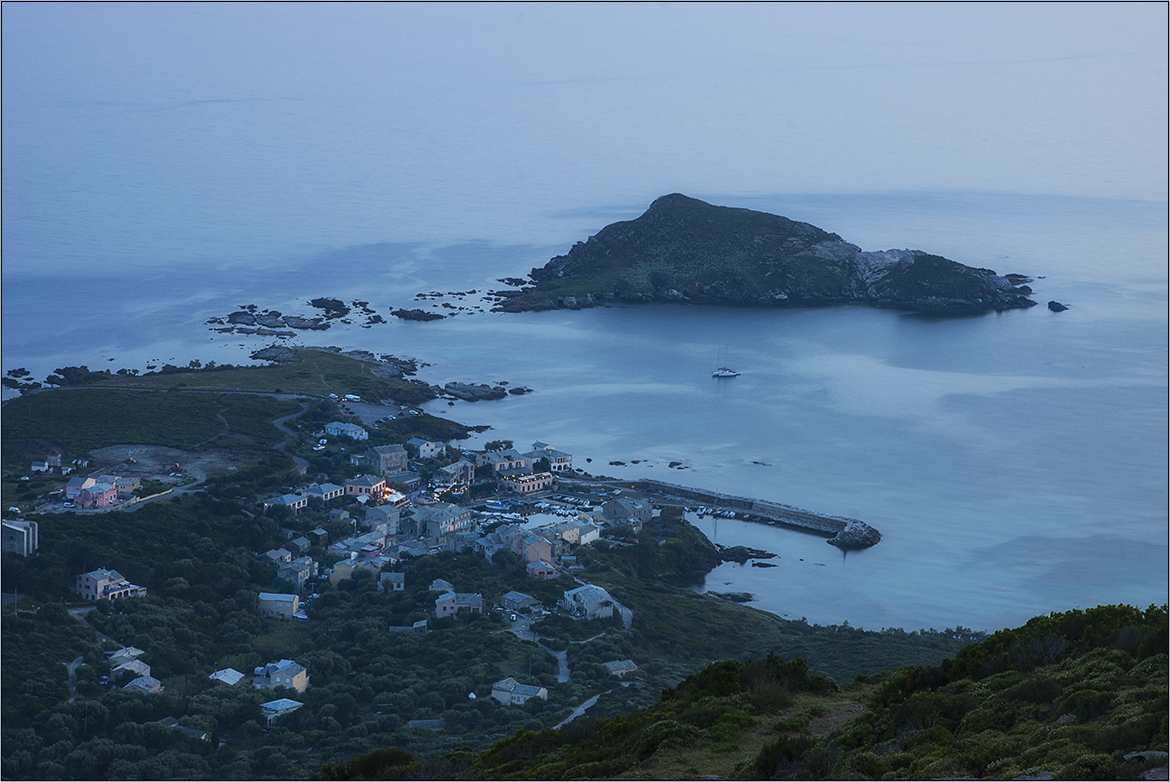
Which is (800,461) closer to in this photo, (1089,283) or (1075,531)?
(1075,531)

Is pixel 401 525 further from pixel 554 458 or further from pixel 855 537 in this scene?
pixel 855 537

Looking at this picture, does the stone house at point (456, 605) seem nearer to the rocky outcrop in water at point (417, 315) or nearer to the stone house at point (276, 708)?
the stone house at point (276, 708)

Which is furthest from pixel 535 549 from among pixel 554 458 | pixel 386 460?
pixel 386 460

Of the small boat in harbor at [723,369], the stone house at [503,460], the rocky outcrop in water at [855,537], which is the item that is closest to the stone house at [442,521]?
the stone house at [503,460]

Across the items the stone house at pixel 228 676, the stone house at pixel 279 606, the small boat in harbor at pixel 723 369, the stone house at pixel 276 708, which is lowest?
the stone house at pixel 276 708

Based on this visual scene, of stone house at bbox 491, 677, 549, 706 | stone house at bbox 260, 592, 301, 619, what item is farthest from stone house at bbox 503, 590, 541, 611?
stone house at bbox 260, 592, 301, 619

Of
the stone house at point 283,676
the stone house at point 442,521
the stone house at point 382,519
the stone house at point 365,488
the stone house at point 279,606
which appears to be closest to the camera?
the stone house at point 283,676

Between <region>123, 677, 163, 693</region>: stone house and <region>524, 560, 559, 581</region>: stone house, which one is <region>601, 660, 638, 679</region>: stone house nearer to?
<region>524, 560, 559, 581</region>: stone house
